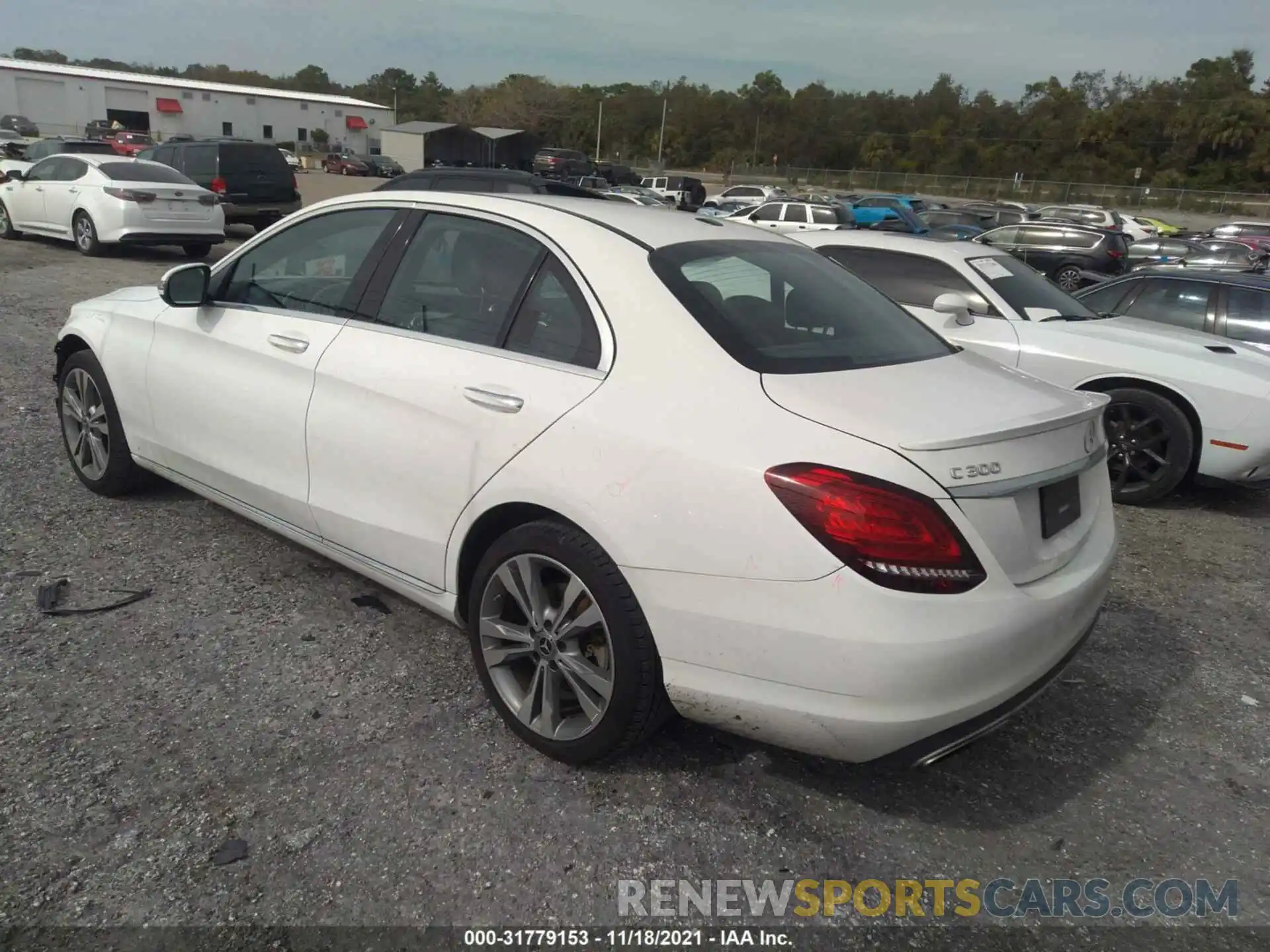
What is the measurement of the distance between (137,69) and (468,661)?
17961cm

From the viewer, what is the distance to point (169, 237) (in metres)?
13.4

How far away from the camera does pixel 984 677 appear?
2400 millimetres

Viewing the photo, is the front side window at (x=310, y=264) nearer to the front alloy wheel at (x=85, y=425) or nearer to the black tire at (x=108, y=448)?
the black tire at (x=108, y=448)

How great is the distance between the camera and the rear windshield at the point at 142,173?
1357 cm

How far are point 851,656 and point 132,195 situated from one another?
45.9 feet

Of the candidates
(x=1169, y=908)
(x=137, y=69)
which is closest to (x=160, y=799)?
(x=1169, y=908)

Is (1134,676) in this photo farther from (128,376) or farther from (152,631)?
(128,376)

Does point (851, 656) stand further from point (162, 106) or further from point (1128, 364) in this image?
point (162, 106)

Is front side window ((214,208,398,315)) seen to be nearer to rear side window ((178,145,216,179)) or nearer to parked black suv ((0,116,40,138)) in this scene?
rear side window ((178,145,216,179))

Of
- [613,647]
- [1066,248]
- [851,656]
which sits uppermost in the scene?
[1066,248]

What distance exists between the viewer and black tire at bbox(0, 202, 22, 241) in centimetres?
1519

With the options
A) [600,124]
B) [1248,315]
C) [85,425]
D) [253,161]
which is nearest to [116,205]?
[253,161]

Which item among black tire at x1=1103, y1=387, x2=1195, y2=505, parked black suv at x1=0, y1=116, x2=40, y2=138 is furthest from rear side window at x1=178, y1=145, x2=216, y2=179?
parked black suv at x1=0, y1=116, x2=40, y2=138

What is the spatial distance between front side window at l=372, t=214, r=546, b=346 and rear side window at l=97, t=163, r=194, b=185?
12.2 m
